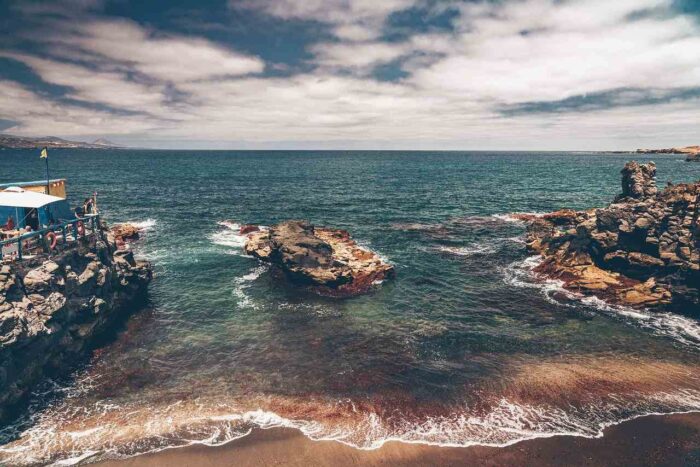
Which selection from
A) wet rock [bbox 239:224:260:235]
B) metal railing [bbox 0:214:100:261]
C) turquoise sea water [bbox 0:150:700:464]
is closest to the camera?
turquoise sea water [bbox 0:150:700:464]

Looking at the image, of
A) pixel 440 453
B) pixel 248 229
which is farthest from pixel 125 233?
pixel 440 453

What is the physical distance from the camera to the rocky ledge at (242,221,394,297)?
3559 cm

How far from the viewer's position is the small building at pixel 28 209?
81.1 ft

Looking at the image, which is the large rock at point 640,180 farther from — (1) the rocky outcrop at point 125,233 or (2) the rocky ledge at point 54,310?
(1) the rocky outcrop at point 125,233

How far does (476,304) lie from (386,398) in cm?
1509

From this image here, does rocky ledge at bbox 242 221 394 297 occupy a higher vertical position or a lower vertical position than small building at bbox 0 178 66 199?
lower

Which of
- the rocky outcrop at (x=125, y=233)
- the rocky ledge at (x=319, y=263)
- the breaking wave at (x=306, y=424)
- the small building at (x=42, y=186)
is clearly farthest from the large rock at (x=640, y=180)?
the rocky outcrop at (x=125, y=233)

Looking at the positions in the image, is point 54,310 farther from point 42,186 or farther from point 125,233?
point 125,233

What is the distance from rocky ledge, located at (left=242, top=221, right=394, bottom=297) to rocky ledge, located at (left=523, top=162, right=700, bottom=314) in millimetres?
18285

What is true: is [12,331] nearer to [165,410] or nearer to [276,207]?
[165,410]

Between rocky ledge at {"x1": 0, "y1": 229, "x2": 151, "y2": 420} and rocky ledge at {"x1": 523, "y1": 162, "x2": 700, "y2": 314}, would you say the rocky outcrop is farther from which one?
rocky ledge at {"x1": 523, "y1": 162, "x2": 700, "y2": 314}

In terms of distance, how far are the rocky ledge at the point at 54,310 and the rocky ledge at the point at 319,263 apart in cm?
1394

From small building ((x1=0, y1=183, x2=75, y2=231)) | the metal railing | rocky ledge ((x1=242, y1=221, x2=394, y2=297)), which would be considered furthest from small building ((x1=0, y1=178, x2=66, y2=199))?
rocky ledge ((x1=242, y1=221, x2=394, y2=297))

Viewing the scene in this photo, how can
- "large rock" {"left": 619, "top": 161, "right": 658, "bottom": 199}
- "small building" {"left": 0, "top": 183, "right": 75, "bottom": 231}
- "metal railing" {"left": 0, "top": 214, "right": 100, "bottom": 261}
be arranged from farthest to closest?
"large rock" {"left": 619, "top": 161, "right": 658, "bottom": 199} < "small building" {"left": 0, "top": 183, "right": 75, "bottom": 231} < "metal railing" {"left": 0, "top": 214, "right": 100, "bottom": 261}
